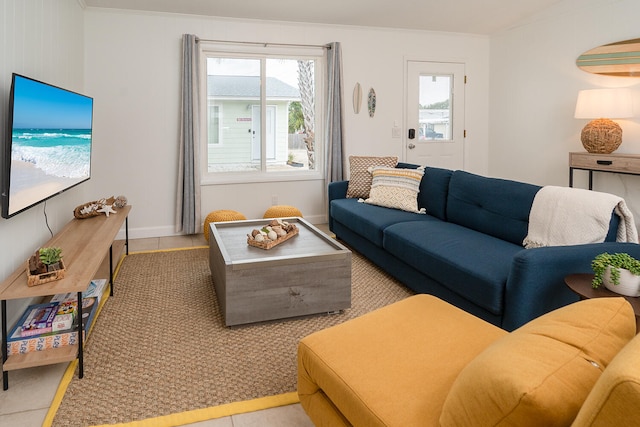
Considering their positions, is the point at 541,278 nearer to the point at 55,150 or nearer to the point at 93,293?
the point at 93,293

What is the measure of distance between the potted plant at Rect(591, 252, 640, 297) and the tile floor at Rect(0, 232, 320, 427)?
55.9 inches

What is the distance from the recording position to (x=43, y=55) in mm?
3248

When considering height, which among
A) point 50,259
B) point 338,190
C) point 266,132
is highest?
point 266,132

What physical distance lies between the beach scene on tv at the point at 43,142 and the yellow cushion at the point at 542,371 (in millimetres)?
2324

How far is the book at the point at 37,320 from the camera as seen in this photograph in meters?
2.20

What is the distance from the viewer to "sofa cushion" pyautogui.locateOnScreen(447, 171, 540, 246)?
3.02m

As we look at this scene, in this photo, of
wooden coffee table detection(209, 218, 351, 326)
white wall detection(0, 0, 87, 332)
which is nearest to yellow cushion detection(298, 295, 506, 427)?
wooden coffee table detection(209, 218, 351, 326)

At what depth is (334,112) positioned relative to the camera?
5512mm

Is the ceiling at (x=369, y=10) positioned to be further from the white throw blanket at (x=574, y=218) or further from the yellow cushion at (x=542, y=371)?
the yellow cushion at (x=542, y=371)

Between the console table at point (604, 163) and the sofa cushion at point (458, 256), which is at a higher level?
the console table at point (604, 163)

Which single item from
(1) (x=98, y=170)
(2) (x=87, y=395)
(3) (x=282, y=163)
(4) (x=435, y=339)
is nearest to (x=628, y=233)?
(4) (x=435, y=339)

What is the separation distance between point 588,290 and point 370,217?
2.09 metres

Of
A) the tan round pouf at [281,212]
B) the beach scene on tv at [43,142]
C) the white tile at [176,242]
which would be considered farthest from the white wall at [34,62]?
the tan round pouf at [281,212]

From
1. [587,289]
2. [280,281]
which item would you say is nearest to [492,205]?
[587,289]
